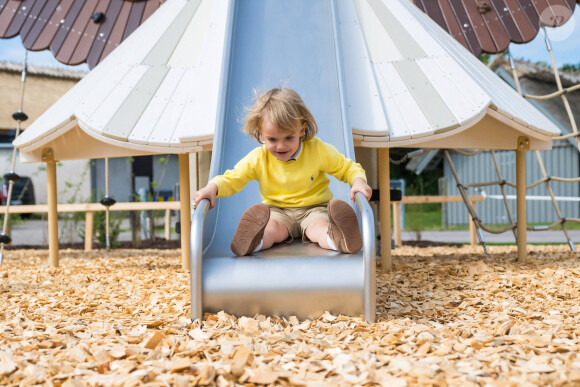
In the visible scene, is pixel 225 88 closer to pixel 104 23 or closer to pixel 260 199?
pixel 260 199

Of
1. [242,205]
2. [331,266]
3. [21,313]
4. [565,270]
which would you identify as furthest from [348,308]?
[565,270]

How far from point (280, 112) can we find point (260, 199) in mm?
773

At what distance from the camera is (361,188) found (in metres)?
2.40

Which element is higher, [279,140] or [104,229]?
[279,140]

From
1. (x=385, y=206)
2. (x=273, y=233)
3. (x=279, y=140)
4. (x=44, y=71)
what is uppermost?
(x=44, y=71)

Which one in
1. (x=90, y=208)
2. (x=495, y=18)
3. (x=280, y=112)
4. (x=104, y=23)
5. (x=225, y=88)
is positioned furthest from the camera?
(x=90, y=208)

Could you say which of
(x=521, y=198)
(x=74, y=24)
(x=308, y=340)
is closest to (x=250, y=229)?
(x=308, y=340)

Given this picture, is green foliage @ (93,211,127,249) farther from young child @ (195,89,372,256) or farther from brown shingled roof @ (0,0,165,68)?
young child @ (195,89,372,256)

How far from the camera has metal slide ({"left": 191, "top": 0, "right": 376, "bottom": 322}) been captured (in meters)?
2.22

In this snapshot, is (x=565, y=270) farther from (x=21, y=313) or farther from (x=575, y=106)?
(x=575, y=106)

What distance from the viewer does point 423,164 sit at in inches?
639

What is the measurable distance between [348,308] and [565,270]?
2087 mm

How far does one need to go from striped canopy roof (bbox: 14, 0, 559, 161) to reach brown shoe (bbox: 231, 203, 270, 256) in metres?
1.08

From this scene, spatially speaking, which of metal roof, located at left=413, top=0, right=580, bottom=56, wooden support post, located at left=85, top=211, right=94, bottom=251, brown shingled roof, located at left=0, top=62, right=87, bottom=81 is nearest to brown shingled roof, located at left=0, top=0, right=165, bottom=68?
wooden support post, located at left=85, top=211, right=94, bottom=251
